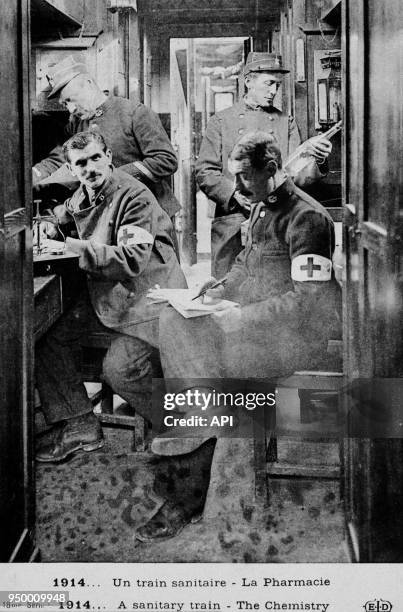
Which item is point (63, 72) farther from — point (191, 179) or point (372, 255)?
point (372, 255)

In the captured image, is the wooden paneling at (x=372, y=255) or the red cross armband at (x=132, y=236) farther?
the red cross armband at (x=132, y=236)

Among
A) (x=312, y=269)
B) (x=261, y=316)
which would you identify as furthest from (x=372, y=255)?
(x=261, y=316)

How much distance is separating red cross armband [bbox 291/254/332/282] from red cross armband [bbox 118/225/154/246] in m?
0.48

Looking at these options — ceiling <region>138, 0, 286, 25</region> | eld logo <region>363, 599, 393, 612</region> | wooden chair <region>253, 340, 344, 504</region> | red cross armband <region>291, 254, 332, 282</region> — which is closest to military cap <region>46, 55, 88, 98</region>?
ceiling <region>138, 0, 286, 25</region>

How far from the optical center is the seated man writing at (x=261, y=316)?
2145 millimetres

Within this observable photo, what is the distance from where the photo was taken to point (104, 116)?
89.4 inches

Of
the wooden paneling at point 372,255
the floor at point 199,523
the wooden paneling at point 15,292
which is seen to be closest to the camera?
the wooden paneling at point 372,255

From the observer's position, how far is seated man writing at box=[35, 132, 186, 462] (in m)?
2.24

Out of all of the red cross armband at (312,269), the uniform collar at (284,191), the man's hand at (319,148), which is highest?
the man's hand at (319,148)

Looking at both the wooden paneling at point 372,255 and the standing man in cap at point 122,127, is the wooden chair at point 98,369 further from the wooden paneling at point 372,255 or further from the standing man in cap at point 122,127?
the wooden paneling at point 372,255

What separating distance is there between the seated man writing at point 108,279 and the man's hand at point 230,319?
16 centimetres

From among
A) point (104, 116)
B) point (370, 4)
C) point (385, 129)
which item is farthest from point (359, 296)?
point (104, 116)

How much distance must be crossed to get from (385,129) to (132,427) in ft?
3.80

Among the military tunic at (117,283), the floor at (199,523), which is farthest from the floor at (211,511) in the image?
the military tunic at (117,283)
